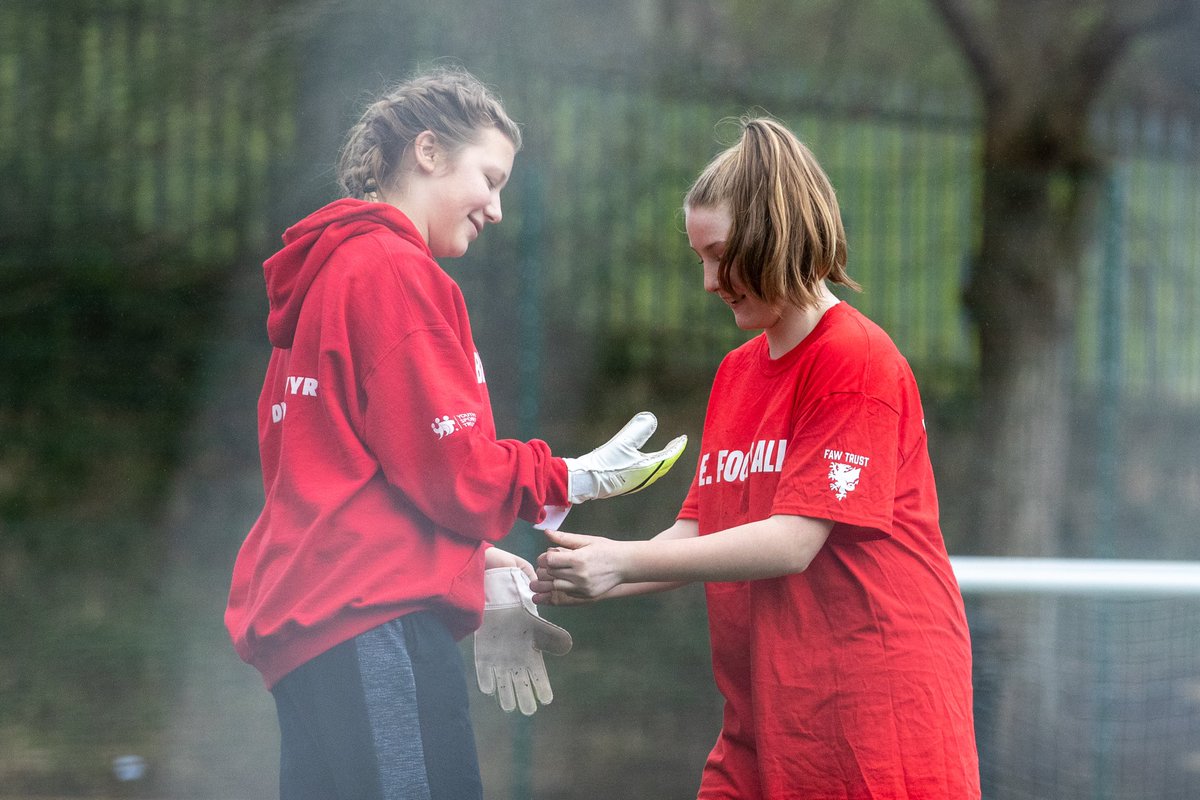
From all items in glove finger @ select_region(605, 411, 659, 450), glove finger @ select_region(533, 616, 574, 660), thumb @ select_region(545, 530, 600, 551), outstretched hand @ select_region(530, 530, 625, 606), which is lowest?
glove finger @ select_region(533, 616, 574, 660)

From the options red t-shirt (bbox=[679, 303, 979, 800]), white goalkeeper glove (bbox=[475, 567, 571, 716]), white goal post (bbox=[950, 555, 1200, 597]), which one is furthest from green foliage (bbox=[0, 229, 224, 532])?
red t-shirt (bbox=[679, 303, 979, 800])

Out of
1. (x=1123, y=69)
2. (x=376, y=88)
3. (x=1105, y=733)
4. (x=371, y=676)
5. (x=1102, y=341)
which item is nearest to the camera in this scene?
(x=371, y=676)

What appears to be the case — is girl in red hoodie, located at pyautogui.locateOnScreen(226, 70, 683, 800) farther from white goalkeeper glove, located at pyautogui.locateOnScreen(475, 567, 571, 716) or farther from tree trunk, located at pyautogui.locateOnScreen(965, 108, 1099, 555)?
tree trunk, located at pyautogui.locateOnScreen(965, 108, 1099, 555)

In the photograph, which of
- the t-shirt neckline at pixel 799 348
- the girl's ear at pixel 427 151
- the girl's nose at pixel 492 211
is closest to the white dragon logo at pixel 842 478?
the t-shirt neckline at pixel 799 348

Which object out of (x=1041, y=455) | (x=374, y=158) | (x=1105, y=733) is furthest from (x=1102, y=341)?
(x=374, y=158)

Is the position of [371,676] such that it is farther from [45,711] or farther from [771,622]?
[45,711]

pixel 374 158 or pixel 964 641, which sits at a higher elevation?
pixel 374 158

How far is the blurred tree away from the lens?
5.00 m

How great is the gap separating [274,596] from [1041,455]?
13.0ft

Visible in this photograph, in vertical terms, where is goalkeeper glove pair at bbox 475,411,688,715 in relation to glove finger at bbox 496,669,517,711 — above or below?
above

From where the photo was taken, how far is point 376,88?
529cm

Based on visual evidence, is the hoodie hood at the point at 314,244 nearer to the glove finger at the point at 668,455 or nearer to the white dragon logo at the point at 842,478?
the glove finger at the point at 668,455

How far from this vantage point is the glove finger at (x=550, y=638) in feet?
7.27

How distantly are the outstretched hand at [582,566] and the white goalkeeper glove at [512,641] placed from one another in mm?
312
